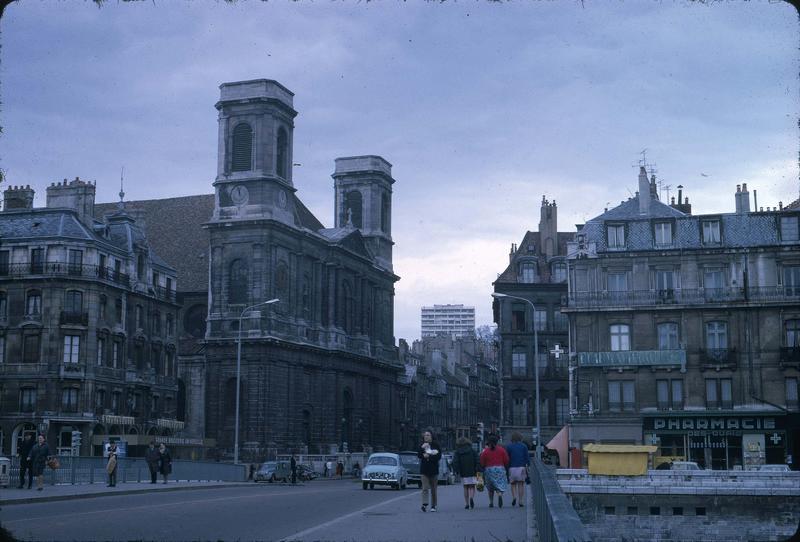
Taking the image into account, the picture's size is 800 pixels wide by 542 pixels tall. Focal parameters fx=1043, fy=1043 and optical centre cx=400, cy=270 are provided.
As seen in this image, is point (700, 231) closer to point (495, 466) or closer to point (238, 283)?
point (238, 283)

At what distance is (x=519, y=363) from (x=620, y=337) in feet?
77.1

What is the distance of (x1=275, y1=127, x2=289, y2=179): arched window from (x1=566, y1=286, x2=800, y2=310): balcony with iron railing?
1104 inches

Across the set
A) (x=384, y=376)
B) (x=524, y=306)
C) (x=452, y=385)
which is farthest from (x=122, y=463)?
(x=452, y=385)

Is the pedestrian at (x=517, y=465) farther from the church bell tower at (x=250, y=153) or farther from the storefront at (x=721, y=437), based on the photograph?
the church bell tower at (x=250, y=153)

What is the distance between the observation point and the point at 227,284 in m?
74.8

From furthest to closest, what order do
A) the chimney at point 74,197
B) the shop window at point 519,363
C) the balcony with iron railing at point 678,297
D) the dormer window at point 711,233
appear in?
the shop window at point 519,363
the chimney at point 74,197
the dormer window at point 711,233
the balcony with iron railing at point 678,297

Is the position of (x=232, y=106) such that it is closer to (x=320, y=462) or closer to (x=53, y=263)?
(x=53, y=263)

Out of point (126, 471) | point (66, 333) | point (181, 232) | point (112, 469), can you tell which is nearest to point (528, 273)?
point (181, 232)

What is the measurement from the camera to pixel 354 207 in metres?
101

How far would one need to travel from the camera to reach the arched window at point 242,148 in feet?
247

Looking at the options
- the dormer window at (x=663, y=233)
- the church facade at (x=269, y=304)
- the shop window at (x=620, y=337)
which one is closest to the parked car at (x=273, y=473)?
the church facade at (x=269, y=304)

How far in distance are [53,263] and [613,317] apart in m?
32.7

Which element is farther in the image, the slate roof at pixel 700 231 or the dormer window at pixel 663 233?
the dormer window at pixel 663 233

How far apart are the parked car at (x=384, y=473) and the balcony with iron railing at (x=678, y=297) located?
67.9 feet
